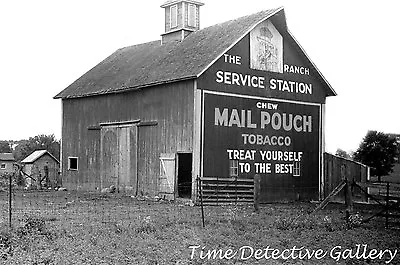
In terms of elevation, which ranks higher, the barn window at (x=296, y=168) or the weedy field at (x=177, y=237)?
the barn window at (x=296, y=168)

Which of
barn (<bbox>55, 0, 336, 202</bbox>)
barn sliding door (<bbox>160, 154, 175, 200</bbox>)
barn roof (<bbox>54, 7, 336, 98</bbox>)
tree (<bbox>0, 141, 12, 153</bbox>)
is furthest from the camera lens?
tree (<bbox>0, 141, 12, 153</bbox>)

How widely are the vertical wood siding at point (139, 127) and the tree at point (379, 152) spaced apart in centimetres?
4096

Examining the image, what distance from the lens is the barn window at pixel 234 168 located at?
27.6m

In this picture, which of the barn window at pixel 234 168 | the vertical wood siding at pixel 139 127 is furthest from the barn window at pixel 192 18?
the barn window at pixel 234 168

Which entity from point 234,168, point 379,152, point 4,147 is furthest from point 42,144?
point 234,168

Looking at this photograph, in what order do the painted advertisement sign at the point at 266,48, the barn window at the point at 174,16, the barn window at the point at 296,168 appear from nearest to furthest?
the painted advertisement sign at the point at 266,48 < the barn window at the point at 296,168 < the barn window at the point at 174,16

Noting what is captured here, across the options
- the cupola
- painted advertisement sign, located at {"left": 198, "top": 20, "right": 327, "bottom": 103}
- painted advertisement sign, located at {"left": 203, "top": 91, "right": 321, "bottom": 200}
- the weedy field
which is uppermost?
the cupola

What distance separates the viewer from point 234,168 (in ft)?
91.0

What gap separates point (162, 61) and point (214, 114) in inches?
212

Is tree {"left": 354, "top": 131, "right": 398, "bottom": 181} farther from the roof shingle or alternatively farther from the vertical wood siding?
the vertical wood siding

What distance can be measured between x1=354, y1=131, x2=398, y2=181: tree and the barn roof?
38686 millimetres

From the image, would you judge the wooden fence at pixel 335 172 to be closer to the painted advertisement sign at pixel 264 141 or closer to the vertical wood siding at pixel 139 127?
the painted advertisement sign at pixel 264 141

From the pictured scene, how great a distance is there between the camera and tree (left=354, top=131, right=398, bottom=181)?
68.0 metres

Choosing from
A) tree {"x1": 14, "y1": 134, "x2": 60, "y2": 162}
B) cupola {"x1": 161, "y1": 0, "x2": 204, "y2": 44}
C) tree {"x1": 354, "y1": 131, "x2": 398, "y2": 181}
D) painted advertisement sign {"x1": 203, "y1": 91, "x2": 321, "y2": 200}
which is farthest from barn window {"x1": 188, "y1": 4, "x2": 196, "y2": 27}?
tree {"x1": 14, "y1": 134, "x2": 60, "y2": 162}
